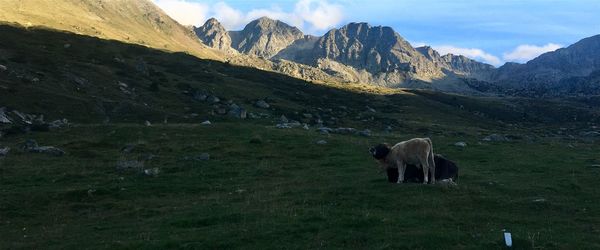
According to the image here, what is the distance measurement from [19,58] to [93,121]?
94.4 ft

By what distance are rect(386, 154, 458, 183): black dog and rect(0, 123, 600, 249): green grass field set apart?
2.92 ft

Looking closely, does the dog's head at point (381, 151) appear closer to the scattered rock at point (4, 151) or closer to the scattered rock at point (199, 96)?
the scattered rock at point (4, 151)

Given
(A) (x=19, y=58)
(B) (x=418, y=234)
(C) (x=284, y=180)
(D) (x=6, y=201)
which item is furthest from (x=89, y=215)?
(A) (x=19, y=58)

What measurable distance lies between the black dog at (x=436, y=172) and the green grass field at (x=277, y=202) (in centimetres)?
89

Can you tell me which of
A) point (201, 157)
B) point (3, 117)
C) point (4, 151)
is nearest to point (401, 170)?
point (201, 157)

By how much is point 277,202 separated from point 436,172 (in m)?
8.83

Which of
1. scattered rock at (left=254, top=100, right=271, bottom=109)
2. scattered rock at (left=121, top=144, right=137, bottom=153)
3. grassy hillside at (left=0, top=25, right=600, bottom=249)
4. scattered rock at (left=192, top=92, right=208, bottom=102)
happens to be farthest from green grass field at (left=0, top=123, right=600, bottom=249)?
scattered rock at (left=254, top=100, right=271, bottom=109)

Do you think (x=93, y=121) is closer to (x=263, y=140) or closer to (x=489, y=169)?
(x=263, y=140)

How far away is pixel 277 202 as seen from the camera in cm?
2284

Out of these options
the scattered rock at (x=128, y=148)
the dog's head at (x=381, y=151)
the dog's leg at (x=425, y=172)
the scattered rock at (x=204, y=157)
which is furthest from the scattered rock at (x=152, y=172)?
the dog's leg at (x=425, y=172)

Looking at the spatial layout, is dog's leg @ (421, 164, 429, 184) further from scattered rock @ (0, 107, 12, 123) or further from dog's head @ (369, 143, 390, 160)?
scattered rock @ (0, 107, 12, 123)

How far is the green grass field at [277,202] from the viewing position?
55.4 feet

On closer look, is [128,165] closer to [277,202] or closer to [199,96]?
[277,202]

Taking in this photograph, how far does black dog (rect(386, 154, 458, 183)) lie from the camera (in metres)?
26.2
